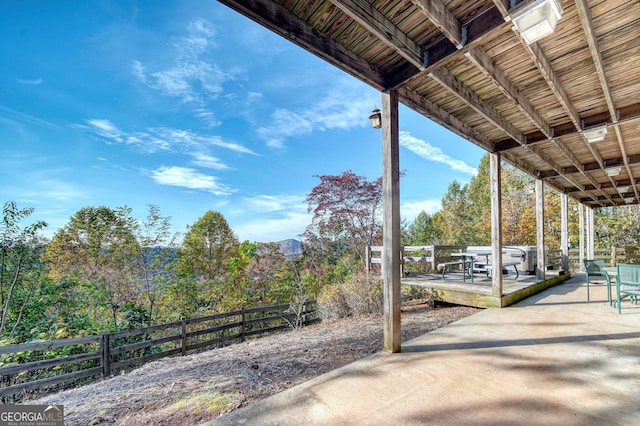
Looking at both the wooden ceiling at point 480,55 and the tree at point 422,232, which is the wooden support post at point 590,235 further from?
the wooden ceiling at point 480,55

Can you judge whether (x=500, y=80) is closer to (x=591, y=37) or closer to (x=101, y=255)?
(x=591, y=37)

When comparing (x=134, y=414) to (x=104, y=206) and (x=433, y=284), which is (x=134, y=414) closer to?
(x=433, y=284)

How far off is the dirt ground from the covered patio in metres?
Answer: 0.81

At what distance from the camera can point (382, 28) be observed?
2.15 metres

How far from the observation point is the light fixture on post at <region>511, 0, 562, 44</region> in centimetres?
183

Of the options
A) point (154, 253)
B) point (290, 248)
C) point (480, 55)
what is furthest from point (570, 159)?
point (154, 253)

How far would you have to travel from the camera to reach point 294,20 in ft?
6.88

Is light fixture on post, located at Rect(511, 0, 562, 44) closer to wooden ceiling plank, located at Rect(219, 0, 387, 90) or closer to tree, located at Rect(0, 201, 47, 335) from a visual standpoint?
wooden ceiling plank, located at Rect(219, 0, 387, 90)

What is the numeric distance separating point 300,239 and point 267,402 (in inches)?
397

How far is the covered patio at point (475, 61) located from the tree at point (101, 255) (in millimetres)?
7163

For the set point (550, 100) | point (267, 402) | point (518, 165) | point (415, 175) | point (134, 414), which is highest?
point (415, 175)

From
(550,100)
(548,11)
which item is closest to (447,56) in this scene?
(548,11)

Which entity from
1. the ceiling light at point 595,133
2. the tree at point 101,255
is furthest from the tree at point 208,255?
the ceiling light at point 595,133

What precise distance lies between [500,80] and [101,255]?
9.38 metres
